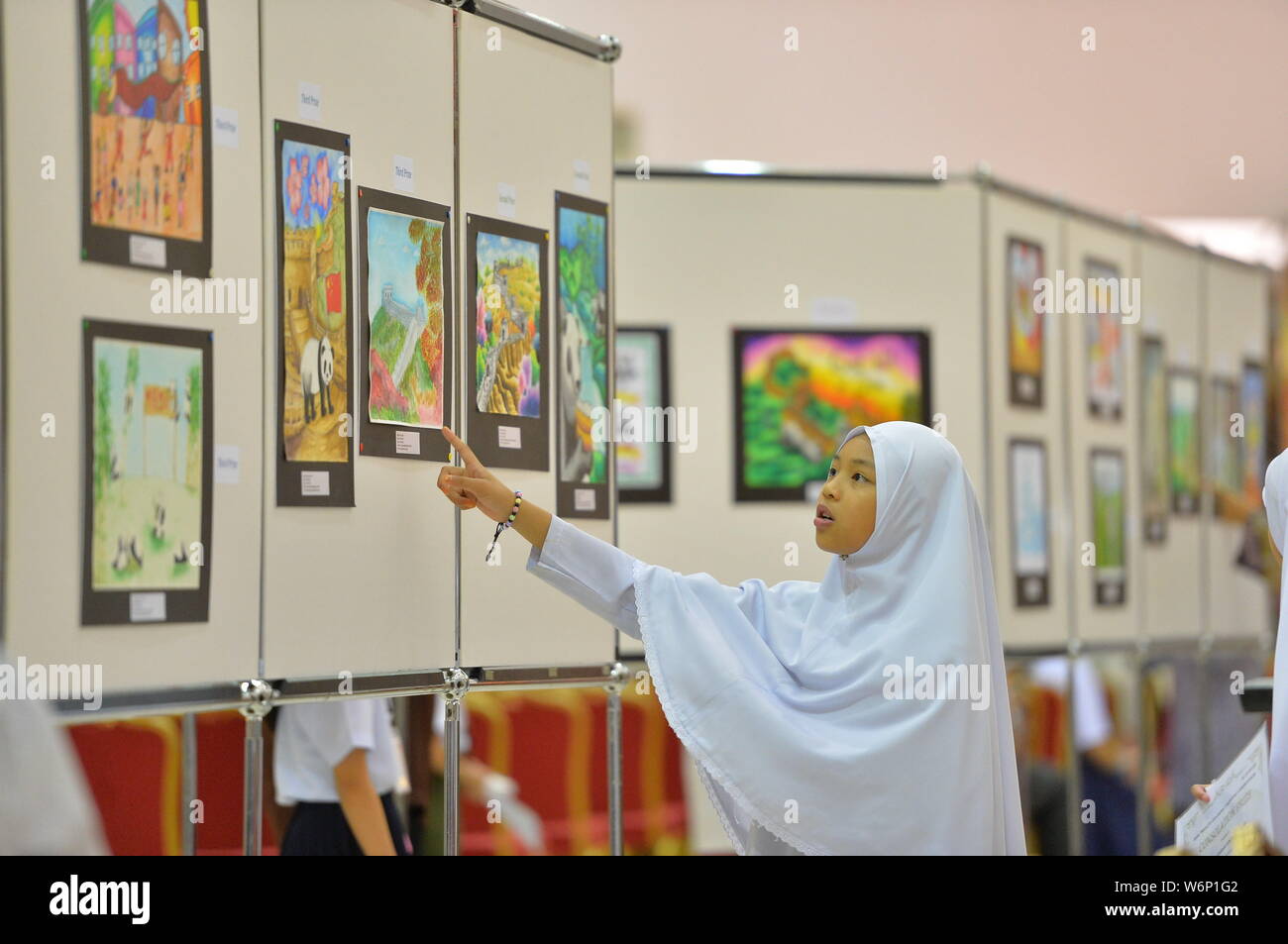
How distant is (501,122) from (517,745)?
3987 mm

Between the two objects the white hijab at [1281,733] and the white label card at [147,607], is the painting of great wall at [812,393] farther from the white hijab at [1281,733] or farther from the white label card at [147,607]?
the white label card at [147,607]

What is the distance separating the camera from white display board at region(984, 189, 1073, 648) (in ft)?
21.3

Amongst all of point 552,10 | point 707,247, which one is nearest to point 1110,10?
point 552,10

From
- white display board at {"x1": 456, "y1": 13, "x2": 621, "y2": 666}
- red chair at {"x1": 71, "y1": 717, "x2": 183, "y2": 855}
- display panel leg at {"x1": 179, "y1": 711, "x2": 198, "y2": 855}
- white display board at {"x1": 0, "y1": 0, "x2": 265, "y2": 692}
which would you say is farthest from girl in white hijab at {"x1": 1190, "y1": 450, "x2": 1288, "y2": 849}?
red chair at {"x1": 71, "y1": 717, "x2": 183, "y2": 855}

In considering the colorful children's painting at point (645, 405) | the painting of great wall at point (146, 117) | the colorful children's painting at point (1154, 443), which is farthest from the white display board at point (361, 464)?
the colorful children's painting at point (1154, 443)

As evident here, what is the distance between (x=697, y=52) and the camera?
30.5 feet

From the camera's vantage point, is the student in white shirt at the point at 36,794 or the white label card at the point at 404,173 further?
the white label card at the point at 404,173

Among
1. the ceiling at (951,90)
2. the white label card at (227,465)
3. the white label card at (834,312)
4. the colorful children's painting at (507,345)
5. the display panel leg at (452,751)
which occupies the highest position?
the ceiling at (951,90)

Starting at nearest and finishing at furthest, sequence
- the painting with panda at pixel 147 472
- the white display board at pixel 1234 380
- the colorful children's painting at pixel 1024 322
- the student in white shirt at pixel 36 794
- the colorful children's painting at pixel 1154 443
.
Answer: the student in white shirt at pixel 36 794
the painting with panda at pixel 147 472
the colorful children's painting at pixel 1024 322
the colorful children's painting at pixel 1154 443
the white display board at pixel 1234 380

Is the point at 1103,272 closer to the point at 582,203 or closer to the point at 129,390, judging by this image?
the point at 582,203

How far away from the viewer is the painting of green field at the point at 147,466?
9.34 ft

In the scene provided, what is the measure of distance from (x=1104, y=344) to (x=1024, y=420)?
0.82m

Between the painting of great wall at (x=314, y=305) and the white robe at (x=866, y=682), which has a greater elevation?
the painting of great wall at (x=314, y=305)

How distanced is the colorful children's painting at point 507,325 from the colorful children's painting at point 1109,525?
401 centimetres
